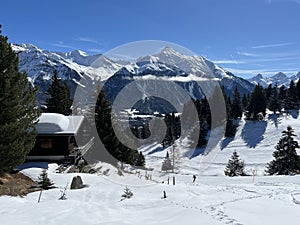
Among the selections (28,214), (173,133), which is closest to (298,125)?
(173,133)

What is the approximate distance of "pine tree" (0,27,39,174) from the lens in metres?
14.9

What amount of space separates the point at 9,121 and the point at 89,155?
14.7 metres

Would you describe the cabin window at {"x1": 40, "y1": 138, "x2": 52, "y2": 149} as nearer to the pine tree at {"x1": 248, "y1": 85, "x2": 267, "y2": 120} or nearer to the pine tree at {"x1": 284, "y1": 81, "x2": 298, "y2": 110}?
the pine tree at {"x1": 248, "y1": 85, "x2": 267, "y2": 120}

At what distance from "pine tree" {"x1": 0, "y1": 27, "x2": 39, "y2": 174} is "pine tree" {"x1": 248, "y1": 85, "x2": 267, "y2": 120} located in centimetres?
7083

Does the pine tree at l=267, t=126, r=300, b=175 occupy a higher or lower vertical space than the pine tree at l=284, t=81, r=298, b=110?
lower

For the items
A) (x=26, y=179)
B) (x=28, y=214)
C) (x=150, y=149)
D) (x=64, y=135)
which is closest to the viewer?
(x=28, y=214)

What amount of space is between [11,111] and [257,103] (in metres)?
73.4

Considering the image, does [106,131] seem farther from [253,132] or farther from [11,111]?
[253,132]

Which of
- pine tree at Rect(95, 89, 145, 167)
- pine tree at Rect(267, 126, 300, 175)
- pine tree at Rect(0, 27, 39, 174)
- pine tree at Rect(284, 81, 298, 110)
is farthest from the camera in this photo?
pine tree at Rect(284, 81, 298, 110)

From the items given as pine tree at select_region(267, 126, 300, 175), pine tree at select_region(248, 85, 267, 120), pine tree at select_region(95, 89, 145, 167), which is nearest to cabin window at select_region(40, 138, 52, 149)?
pine tree at select_region(95, 89, 145, 167)

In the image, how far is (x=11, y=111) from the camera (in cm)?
1543

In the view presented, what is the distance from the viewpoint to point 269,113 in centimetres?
8606

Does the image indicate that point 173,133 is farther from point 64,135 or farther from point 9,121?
point 9,121

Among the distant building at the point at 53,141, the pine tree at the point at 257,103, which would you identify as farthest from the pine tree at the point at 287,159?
the pine tree at the point at 257,103
